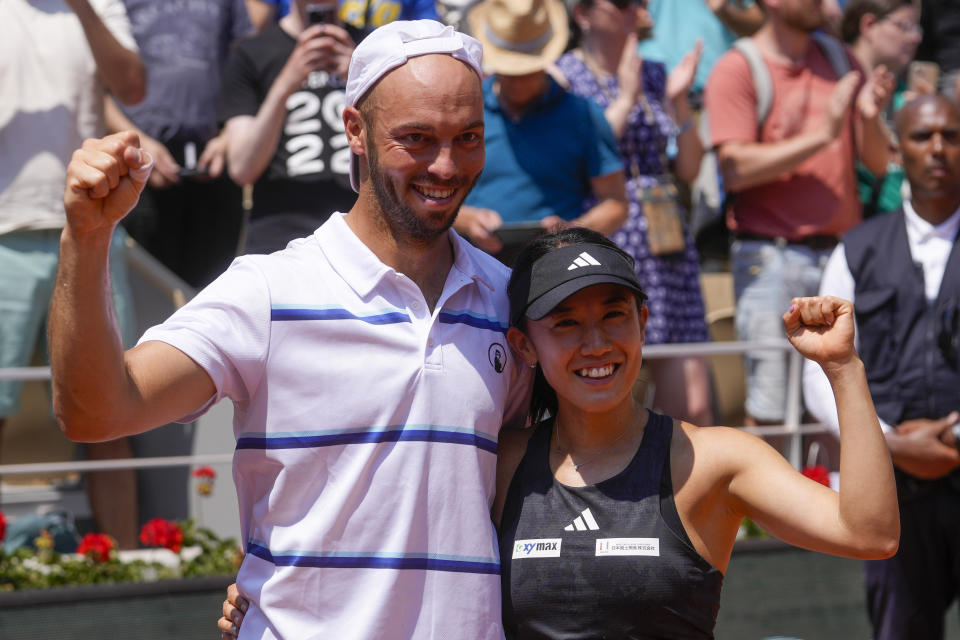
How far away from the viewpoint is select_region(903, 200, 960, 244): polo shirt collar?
4.84 meters

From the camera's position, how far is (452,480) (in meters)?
2.74

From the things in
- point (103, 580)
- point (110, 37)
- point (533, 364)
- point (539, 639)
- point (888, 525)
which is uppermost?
point (110, 37)

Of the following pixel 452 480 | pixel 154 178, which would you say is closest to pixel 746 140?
pixel 154 178

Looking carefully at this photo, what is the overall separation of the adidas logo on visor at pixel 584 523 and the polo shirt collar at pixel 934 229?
2457 millimetres

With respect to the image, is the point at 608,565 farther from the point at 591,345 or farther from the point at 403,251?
the point at 403,251

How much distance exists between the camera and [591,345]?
9.66 feet

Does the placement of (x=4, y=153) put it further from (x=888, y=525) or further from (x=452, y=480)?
(x=888, y=525)

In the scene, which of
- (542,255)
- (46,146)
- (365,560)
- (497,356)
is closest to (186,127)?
(46,146)

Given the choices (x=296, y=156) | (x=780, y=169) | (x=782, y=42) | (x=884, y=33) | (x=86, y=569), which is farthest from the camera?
(x=884, y=33)

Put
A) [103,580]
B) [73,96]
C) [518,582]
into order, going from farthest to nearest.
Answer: [73,96] < [103,580] < [518,582]

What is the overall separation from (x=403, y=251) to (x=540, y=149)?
2831mm

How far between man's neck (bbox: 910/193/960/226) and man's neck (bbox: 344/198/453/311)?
101 inches

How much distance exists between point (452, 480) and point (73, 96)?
11.0ft

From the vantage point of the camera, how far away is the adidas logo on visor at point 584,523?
9.48ft
